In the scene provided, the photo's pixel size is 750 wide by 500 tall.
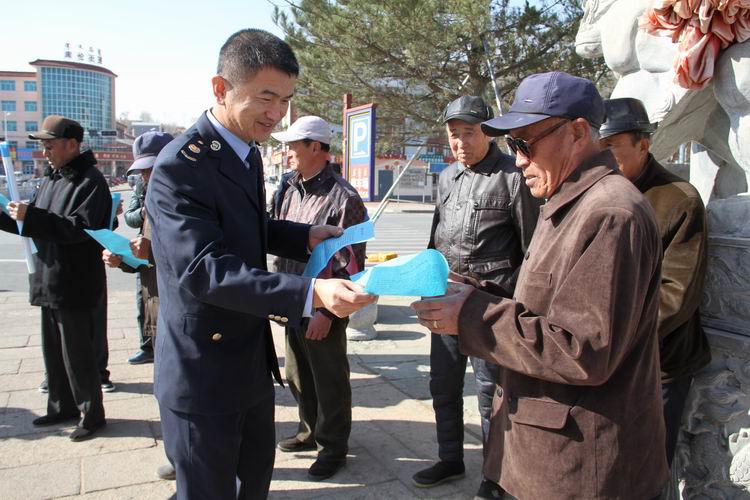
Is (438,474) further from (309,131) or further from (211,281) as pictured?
(309,131)

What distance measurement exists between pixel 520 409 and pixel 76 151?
331cm

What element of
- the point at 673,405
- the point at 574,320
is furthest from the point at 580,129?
the point at 673,405

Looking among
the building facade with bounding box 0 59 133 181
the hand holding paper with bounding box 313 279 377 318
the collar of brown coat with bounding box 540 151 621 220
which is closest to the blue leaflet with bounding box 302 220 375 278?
the hand holding paper with bounding box 313 279 377 318

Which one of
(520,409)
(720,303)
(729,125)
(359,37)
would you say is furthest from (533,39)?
(520,409)

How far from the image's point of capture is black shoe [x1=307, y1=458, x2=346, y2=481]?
309 cm

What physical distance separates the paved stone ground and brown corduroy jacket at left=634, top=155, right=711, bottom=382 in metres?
1.35

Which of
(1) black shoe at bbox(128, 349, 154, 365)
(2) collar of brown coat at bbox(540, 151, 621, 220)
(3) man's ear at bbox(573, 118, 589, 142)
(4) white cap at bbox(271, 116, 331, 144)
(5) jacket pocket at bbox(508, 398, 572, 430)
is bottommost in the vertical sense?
(1) black shoe at bbox(128, 349, 154, 365)

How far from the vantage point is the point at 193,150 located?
1.80 meters

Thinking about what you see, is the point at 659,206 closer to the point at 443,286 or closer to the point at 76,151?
the point at 443,286

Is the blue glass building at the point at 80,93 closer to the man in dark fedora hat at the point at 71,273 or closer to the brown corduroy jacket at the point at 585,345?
the man in dark fedora hat at the point at 71,273

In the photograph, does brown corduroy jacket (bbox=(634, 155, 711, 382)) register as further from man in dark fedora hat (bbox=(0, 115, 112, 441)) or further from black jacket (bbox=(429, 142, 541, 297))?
man in dark fedora hat (bbox=(0, 115, 112, 441))

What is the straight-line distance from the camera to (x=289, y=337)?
345cm

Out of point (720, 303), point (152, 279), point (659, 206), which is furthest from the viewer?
point (152, 279)

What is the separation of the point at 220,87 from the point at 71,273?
2234 millimetres
